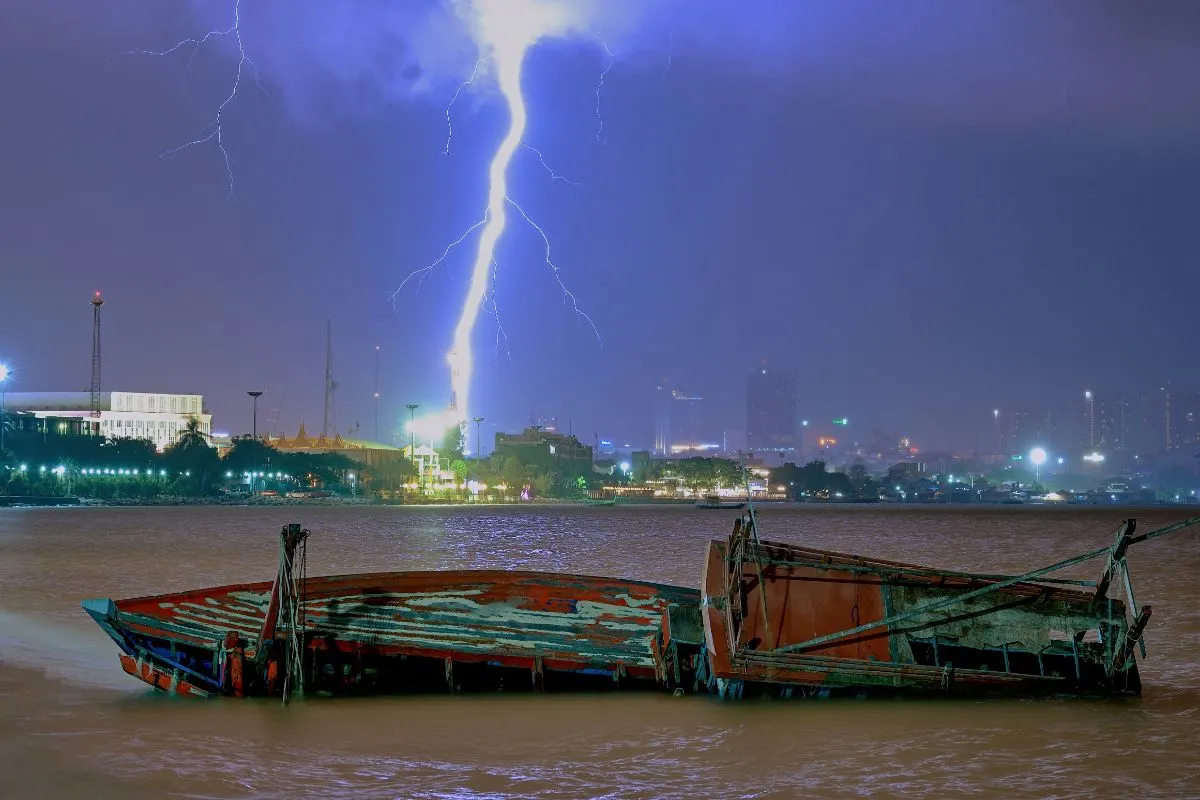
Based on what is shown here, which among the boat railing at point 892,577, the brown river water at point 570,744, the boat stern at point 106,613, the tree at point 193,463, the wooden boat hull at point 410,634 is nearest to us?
the brown river water at point 570,744

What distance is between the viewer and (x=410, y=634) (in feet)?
61.2

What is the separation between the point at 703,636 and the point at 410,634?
428 cm

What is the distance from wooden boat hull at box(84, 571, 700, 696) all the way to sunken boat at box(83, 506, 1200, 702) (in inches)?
1.2

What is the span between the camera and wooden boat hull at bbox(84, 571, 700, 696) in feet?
59.1

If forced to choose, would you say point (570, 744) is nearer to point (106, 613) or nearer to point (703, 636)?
point (703, 636)

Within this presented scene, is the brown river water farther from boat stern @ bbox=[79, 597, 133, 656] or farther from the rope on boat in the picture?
boat stern @ bbox=[79, 597, 133, 656]

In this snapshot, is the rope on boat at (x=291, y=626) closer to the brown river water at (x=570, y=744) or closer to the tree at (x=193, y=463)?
the brown river water at (x=570, y=744)

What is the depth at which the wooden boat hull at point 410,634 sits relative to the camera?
1800cm

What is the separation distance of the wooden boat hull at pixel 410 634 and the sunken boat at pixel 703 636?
3cm

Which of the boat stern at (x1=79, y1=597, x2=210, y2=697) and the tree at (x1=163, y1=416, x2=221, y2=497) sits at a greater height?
the tree at (x1=163, y1=416, x2=221, y2=497)

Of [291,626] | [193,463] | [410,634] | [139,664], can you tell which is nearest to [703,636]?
[410,634]

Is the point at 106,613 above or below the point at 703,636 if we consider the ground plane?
above

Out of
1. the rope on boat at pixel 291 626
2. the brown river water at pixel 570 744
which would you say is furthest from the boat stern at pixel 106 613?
the rope on boat at pixel 291 626

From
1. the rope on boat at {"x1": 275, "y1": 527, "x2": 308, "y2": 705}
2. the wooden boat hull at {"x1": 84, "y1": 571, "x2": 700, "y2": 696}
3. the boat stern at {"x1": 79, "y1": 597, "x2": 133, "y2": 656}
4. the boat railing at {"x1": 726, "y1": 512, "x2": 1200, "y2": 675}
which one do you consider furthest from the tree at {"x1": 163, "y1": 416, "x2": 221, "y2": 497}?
the boat railing at {"x1": 726, "y1": 512, "x2": 1200, "y2": 675}
